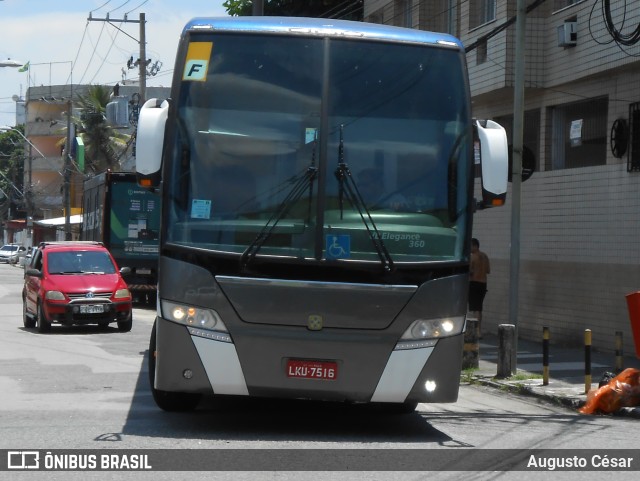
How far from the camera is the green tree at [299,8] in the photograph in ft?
109

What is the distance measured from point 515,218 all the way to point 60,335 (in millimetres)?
9212

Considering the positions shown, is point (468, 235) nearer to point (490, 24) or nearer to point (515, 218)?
point (515, 218)

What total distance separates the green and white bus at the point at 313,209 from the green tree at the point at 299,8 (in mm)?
23558

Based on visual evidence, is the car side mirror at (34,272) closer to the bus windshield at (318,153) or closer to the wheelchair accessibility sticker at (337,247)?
the bus windshield at (318,153)

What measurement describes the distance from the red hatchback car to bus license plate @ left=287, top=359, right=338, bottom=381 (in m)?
12.3

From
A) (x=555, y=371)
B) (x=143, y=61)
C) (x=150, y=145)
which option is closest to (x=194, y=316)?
(x=150, y=145)

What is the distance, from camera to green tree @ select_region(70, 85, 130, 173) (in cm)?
6200

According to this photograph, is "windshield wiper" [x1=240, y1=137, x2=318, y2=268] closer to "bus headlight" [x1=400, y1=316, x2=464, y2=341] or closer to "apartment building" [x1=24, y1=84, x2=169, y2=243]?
"bus headlight" [x1=400, y1=316, x2=464, y2=341]

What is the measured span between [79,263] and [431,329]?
13788mm

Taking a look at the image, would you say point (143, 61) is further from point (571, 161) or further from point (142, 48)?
point (571, 161)

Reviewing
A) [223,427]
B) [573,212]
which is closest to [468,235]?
[223,427]

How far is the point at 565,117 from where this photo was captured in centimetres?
2097

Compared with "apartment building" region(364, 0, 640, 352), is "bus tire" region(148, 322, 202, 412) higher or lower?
lower

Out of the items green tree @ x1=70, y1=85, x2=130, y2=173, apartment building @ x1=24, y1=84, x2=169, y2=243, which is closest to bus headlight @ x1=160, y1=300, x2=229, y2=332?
green tree @ x1=70, y1=85, x2=130, y2=173
